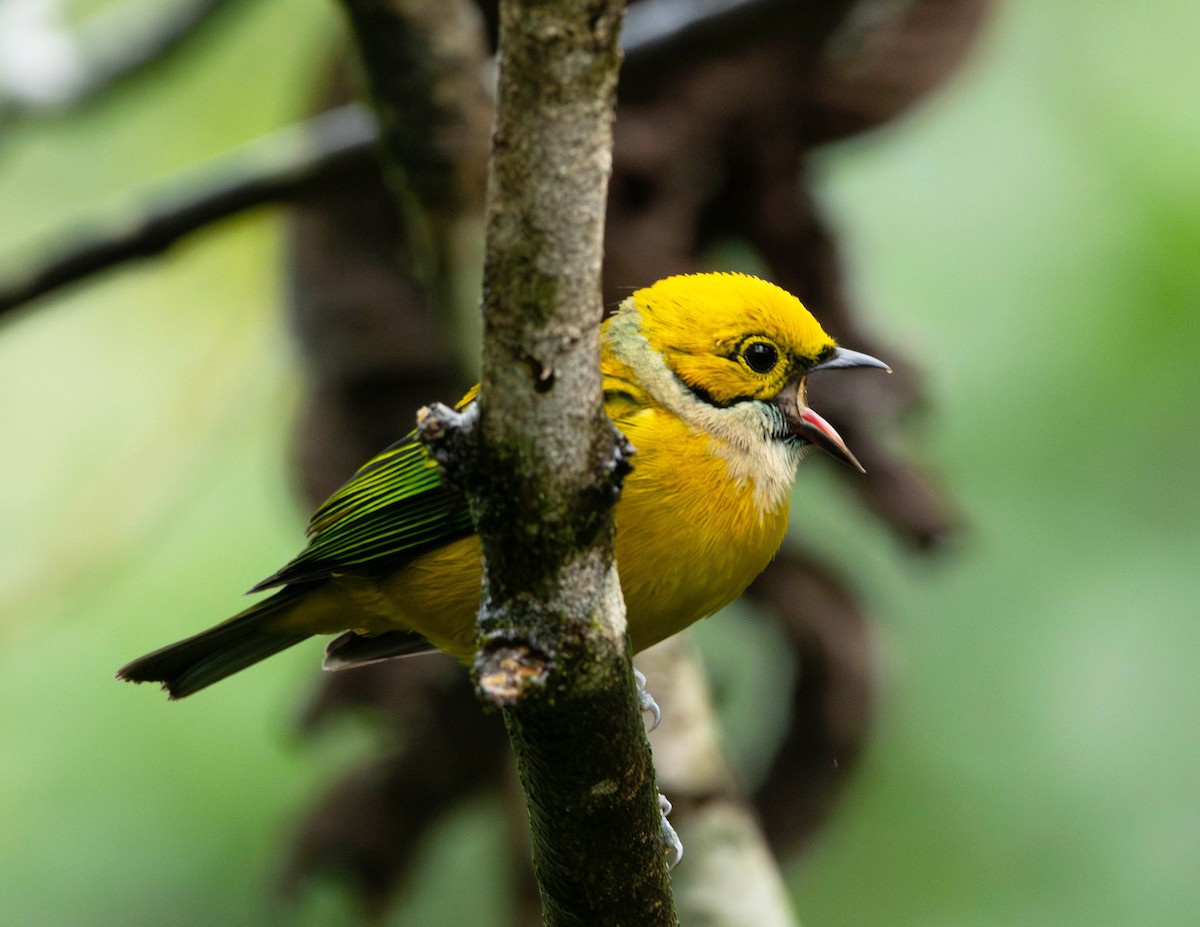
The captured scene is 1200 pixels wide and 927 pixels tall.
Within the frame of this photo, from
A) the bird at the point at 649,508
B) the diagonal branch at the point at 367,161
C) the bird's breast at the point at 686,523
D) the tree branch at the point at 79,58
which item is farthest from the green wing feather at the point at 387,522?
the tree branch at the point at 79,58

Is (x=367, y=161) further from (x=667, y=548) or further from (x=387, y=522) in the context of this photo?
(x=667, y=548)

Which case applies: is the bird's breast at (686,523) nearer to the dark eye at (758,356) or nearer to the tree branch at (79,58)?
the dark eye at (758,356)

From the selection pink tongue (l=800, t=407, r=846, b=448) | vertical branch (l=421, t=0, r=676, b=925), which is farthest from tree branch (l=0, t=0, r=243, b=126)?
vertical branch (l=421, t=0, r=676, b=925)

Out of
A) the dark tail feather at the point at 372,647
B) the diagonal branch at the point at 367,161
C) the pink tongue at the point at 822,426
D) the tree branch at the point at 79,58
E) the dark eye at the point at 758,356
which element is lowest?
the dark tail feather at the point at 372,647

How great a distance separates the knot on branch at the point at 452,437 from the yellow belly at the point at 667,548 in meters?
0.81

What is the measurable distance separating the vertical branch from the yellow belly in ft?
2.03

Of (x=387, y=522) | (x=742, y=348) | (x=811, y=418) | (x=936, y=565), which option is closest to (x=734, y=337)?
(x=742, y=348)

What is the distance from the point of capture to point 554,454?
1523 mm

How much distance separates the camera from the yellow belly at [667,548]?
7.84 ft

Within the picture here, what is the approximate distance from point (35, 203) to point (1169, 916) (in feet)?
18.6

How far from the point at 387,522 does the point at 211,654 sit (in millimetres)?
600

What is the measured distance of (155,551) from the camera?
5.48 metres

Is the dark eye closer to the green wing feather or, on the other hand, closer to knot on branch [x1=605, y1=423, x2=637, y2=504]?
the green wing feather

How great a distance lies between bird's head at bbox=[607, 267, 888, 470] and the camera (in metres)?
2.71
